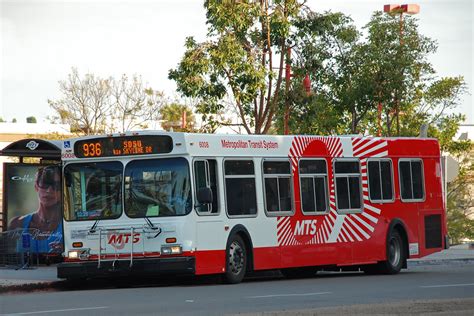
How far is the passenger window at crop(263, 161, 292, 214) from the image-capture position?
22.3m

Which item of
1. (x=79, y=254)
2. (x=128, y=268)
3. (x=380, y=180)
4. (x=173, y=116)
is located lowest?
(x=128, y=268)

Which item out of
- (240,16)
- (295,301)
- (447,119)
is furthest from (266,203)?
(447,119)

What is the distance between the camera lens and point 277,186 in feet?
73.9

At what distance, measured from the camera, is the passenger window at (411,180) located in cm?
2586

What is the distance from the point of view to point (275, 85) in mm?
33250

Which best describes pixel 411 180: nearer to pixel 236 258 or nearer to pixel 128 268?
pixel 236 258

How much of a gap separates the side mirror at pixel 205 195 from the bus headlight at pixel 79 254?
2.38 metres

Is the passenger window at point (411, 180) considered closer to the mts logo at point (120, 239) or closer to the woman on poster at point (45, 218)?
the mts logo at point (120, 239)

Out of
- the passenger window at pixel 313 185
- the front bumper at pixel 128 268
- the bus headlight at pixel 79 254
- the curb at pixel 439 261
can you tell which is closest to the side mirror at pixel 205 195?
the front bumper at pixel 128 268

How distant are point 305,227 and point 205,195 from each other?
370 cm

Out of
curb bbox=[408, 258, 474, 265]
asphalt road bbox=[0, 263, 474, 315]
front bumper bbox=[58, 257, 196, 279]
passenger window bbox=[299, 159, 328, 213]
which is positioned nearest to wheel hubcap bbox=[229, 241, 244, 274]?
asphalt road bbox=[0, 263, 474, 315]

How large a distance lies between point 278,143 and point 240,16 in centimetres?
800

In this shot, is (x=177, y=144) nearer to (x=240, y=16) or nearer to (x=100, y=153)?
(x=100, y=153)

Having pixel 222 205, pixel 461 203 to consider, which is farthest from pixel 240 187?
pixel 461 203
